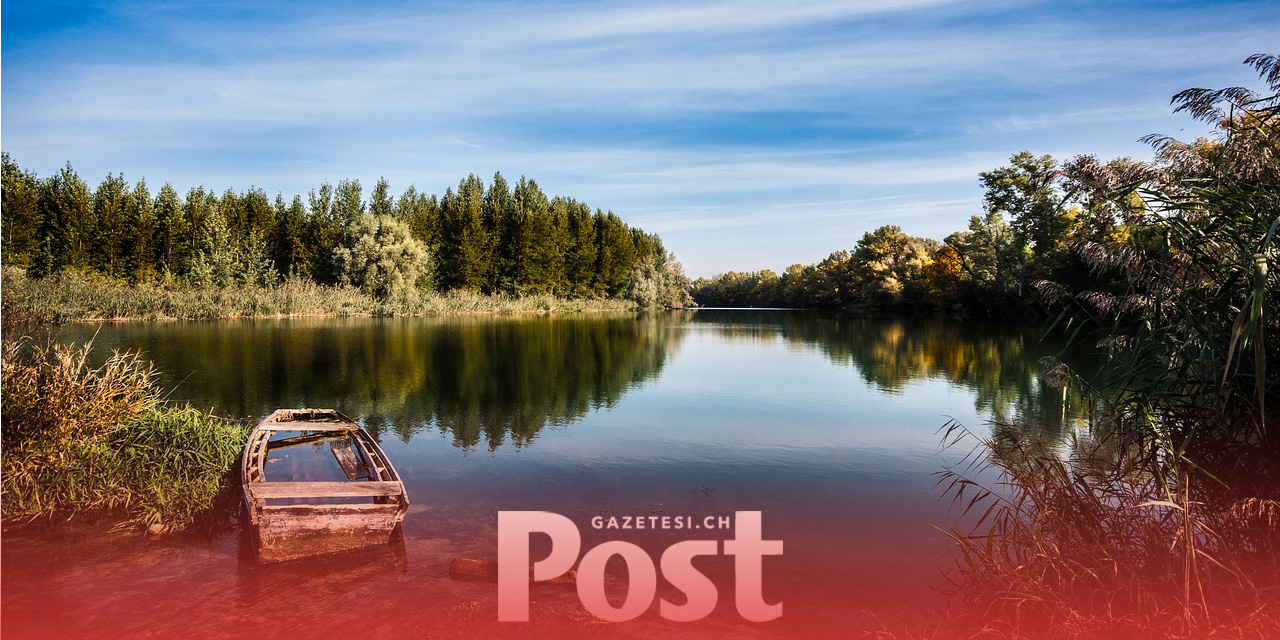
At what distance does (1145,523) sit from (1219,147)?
2766 mm

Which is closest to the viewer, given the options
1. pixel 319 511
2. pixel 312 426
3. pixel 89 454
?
pixel 319 511

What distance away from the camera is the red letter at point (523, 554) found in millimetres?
5685

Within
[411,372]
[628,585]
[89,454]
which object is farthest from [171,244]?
[628,585]

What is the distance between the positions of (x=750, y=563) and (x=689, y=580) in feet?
2.64

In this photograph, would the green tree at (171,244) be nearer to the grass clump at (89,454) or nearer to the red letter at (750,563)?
the grass clump at (89,454)

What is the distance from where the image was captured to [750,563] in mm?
6734

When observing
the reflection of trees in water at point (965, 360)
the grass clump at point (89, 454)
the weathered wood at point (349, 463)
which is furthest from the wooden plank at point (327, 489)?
the reflection of trees in water at point (965, 360)

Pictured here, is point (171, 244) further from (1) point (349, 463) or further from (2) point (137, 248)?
(1) point (349, 463)

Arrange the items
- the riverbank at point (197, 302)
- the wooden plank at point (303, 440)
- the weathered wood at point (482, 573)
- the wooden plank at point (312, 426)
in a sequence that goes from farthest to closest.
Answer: the riverbank at point (197, 302) < the wooden plank at point (303, 440) < the wooden plank at point (312, 426) < the weathered wood at point (482, 573)

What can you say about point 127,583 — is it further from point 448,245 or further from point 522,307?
point 448,245

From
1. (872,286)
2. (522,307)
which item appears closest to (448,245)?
(522,307)

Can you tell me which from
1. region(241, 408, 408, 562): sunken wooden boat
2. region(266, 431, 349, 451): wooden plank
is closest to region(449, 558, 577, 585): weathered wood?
region(241, 408, 408, 562): sunken wooden boat

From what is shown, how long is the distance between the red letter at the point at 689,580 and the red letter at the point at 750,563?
0.74 feet

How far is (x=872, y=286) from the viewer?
67938 mm
